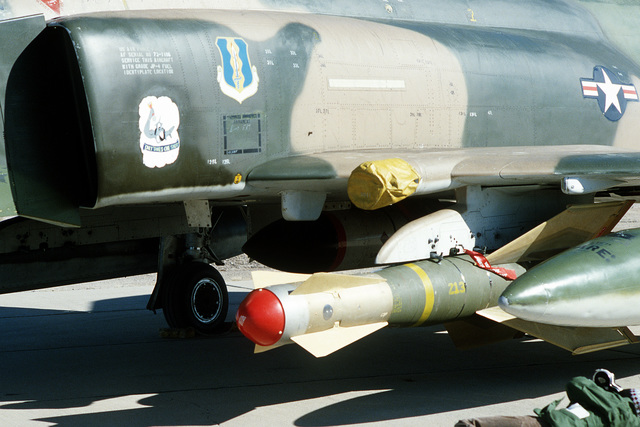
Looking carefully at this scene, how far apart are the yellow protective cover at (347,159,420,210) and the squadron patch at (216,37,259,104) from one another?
1.12 metres

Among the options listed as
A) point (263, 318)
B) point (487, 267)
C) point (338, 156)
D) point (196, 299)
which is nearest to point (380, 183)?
point (338, 156)

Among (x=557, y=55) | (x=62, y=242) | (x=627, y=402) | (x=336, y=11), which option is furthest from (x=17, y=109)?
(x=557, y=55)

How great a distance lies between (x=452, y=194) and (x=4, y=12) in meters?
4.15

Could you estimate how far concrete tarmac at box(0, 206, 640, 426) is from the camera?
21.2ft

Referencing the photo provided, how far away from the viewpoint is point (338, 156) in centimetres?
728

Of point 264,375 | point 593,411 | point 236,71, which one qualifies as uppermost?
point 236,71

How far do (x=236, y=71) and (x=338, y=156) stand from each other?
112cm

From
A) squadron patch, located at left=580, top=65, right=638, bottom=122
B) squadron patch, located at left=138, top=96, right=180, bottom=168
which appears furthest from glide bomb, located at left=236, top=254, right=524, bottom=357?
squadron patch, located at left=580, top=65, right=638, bottom=122

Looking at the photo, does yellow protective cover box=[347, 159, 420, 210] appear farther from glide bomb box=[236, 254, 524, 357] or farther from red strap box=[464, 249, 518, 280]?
red strap box=[464, 249, 518, 280]

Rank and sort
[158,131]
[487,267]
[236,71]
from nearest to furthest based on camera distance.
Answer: [158,131] → [236,71] → [487,267]

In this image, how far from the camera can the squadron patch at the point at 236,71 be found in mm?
6863

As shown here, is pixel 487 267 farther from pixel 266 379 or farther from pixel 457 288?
pixel 266 379

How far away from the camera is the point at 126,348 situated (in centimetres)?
929

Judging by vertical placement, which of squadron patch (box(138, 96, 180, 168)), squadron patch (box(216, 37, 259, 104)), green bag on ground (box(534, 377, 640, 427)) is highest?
squadron patch (box(216, 37, 259, 104))
